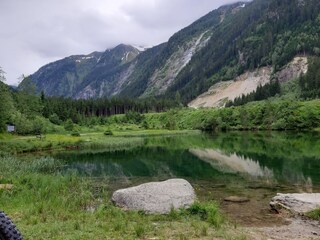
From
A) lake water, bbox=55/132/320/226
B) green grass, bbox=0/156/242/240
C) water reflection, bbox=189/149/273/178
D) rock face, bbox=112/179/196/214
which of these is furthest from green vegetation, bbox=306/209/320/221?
water reflection, bbox=189/149/273/178

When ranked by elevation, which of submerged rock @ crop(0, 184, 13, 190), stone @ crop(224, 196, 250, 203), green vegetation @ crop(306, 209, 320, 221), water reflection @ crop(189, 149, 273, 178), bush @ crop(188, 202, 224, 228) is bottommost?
water reflection @ crop(189, 149, 273, 178)

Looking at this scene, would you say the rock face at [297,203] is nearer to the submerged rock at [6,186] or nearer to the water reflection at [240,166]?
the water reflection at [240,166]

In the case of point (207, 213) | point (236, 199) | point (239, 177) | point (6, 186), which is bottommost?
point (239, 177)

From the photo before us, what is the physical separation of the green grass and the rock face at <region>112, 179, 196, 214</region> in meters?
1.03

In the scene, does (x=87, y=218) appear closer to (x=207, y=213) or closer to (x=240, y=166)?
(x=207, y=213)

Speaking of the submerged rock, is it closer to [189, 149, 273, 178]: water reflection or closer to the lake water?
the lake water

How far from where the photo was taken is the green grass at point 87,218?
1562cm

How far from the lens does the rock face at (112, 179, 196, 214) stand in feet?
72.3

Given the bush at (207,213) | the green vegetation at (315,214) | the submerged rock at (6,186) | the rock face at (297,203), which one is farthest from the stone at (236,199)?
the submerged rock at (6,186)

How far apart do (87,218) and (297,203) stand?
13.7m

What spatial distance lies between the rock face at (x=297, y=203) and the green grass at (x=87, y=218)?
5.45 meters

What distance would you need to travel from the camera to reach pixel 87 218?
18.4m

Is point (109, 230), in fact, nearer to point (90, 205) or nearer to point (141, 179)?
point (90, 205)

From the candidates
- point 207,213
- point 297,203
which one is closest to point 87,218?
point 207,213
